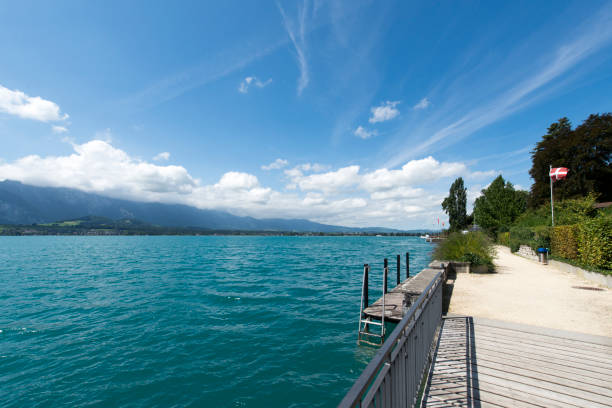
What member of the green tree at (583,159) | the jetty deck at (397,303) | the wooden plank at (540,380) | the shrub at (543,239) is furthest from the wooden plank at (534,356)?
the green tree at (583,159)

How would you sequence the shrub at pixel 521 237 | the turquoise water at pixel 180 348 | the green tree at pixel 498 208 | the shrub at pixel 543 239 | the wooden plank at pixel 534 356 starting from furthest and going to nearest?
the green tree at pixel 498 208 < the shrub at pixel 521 237 < the shrub at pixel 543 239 < the turquoise water at pixel 180 348 < the wooden plank at pixel 534 356

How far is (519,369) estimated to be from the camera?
13.7 feet

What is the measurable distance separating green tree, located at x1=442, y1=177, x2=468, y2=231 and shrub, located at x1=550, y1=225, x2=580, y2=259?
162 feet

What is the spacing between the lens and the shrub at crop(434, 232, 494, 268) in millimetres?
14266

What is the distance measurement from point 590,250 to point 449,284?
6.98 metres

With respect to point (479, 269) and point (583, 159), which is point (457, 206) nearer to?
point (583, 159)

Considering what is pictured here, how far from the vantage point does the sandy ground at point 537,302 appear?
21.5 feet

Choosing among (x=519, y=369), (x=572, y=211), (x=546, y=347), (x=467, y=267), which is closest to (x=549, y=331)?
(x=546, y=347)

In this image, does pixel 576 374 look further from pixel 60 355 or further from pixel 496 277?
pixel 60 355

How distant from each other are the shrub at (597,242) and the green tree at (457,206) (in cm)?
5594

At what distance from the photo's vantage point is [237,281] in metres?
21.1

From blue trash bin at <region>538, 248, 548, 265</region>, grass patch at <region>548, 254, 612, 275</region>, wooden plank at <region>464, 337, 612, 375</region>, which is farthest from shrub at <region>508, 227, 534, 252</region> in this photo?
wooden plank at <region>464, 337, 612, 375</region>

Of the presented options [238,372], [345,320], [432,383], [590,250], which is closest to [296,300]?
[345,320]

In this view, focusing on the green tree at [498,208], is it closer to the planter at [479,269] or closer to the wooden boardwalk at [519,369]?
the planter at [479,269]
